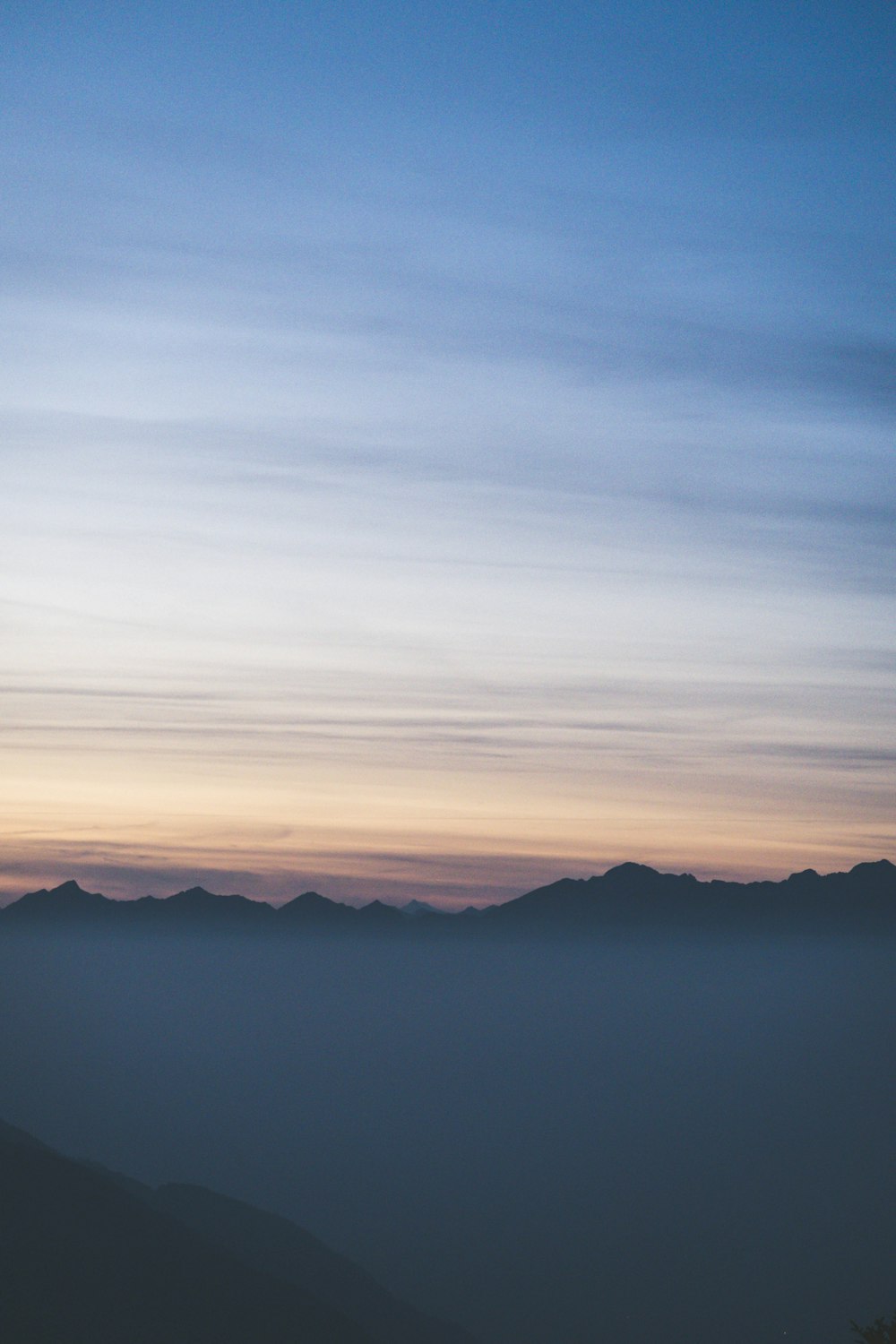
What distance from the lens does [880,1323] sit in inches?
1538

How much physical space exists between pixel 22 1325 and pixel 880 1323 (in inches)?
7711

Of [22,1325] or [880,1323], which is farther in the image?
[22,1325]

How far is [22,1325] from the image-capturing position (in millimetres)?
198375

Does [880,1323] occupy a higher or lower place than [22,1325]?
higher
